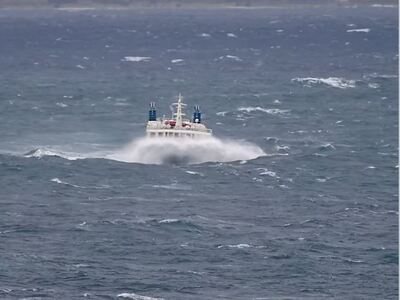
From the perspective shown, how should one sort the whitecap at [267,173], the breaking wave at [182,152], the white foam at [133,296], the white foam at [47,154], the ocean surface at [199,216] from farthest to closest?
1. the white foam at [47,154]
2. the breaking wave at [182,152]
3. the whitecap at [267,173]
4. the ocean surface at [199,216]
5. the white foam at [133,296]

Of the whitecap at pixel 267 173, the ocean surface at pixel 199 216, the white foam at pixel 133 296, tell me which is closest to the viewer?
the white foam at pixel 133 296

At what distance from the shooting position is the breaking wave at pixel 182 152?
17450cm

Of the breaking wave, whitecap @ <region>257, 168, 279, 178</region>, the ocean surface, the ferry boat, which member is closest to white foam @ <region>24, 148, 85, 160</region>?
the ocean surface

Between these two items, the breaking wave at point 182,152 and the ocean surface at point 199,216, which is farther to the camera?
the breaking wave at point 182,152

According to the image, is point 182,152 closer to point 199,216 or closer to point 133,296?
point 199,216

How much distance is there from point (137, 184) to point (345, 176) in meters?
22.4

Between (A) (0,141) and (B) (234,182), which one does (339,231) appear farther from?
(A) (0,141)

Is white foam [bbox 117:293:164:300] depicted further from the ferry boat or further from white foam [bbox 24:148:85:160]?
the ferry boat

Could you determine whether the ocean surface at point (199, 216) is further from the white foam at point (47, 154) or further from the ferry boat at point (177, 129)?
the ferry boat at point (177, 129)

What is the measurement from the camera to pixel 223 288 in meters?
123

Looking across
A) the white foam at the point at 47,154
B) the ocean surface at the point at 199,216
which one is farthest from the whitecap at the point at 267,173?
the white foam at the point at 47,154

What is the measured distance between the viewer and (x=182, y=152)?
174m

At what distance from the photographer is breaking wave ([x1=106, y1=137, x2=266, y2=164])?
573 feet

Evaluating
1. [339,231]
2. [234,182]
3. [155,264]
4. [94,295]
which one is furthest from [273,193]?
[94,295]
